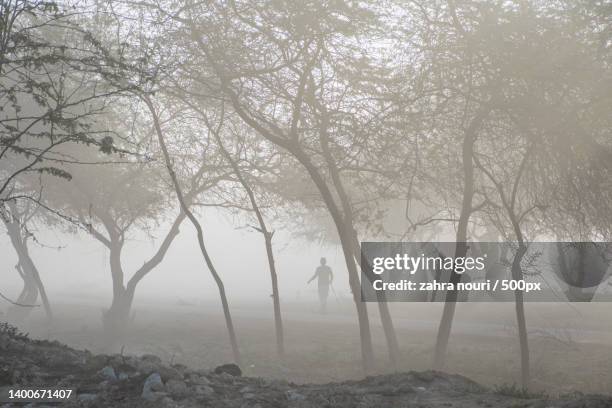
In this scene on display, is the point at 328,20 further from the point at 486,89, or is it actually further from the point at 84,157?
the point at 84,157

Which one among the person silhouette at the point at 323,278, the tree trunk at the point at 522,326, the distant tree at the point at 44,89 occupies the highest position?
the distant tree at the point at 44,89

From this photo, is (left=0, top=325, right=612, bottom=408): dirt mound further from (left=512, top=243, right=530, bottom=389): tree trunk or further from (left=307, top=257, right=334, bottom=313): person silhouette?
(left=307, top=257, right=334, bottom=313): person silhouette

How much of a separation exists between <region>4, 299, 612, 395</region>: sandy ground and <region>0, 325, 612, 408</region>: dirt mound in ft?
2.18

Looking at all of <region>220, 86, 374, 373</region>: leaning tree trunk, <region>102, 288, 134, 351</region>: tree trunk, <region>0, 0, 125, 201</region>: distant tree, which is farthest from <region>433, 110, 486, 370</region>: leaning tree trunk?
A: <region>102, 288, 134, 351</region>: tree trunk

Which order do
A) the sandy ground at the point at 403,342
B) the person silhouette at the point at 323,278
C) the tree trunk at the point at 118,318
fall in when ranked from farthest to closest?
the person silhouette at the point at 323,278
the tree trunk at the point at 118,318
the sandy ground at the point at 403,342

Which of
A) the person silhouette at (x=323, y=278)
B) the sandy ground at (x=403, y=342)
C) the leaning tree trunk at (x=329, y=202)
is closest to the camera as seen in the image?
the leaning tree trunk at (x=329, y=202)

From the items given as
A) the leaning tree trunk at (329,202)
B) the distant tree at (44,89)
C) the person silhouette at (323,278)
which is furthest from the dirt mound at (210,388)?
the person silhouette at (323,278)

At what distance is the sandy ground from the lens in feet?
40.9

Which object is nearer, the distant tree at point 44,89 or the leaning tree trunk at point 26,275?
the distant tree at point 44,89

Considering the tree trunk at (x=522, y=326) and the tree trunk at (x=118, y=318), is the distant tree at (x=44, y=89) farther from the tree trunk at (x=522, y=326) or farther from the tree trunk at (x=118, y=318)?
the tree trunk at (x=522, y=326)

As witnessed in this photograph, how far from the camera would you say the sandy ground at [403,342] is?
12.5 meters

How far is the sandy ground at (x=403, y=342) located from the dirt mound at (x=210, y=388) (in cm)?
66

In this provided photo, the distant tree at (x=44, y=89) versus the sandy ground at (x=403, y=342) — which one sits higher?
the distant tree at (x=44, y=89)

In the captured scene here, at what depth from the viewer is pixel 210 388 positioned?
707cm
